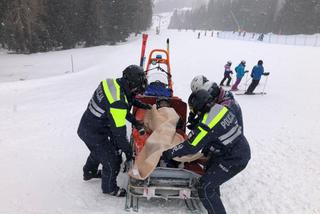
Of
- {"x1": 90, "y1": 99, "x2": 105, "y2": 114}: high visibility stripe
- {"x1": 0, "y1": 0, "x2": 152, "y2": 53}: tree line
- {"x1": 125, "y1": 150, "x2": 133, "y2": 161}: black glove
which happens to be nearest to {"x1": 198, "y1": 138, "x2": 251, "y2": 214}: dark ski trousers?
{"x1": 125, "y1": 150, "x2": 133, "y2": 161}: black glove

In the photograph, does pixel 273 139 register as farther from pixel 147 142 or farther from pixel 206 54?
pixel 206 54

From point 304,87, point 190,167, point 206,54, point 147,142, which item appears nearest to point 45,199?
point 147,142

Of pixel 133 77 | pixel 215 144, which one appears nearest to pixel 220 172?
pixel 215 144

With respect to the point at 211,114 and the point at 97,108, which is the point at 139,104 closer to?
the point at 97,108

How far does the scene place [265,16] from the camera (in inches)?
3137

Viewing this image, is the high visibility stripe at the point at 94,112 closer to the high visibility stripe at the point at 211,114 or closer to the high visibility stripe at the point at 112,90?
the high visibility stripe at the point at 112,90

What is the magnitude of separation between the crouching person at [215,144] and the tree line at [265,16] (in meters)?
62.9

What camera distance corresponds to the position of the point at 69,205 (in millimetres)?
4582

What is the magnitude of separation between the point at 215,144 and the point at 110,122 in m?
1.41

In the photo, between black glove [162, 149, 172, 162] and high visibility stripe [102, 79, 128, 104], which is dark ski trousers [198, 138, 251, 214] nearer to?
black glove [162, 149, 172, 162]

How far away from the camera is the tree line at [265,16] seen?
197ft

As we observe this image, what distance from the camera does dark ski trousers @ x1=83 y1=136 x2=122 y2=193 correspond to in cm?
455

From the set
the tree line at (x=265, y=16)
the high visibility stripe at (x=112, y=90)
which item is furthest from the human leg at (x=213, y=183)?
the tree line at (x=265, y=16)

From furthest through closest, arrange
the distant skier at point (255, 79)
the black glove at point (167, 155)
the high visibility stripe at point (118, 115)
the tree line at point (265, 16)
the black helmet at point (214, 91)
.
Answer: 1. the tree line at point (265, 16)
2. the distant skier at point (255, 79)
3. the black helmet at point (214, 91)
4. the black glove at point (167, 155)
5. the high visibility stripe at point (118, 115)
